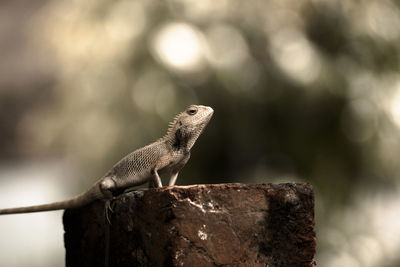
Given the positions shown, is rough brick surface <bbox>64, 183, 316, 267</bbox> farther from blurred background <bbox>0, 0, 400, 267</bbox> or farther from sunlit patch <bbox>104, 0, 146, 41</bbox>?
sunlit patch <bbox>104, 0, 146, 41</bbox>

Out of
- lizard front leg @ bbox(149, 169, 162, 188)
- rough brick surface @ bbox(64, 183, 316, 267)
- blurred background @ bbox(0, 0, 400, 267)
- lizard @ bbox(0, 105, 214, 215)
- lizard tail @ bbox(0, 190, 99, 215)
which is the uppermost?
blurred background @ bbox(0, 0, 400, 267)

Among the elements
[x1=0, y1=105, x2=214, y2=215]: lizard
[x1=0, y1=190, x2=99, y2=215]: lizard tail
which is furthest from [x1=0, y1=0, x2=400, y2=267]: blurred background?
[x1=0, y1=105, x2=214, y2=215]: lizard

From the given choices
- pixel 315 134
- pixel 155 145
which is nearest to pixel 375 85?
pixel 315 134

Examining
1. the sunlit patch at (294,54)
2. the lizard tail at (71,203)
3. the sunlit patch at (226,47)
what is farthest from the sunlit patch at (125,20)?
the lizard tail at (71,203)

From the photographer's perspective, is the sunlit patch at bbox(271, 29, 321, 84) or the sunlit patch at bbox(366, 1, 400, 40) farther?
the sunlit patch at bbox(366, 1, 400, 40)

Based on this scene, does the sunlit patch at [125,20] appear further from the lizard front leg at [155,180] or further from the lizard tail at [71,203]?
the lizard front leg at [155,180]

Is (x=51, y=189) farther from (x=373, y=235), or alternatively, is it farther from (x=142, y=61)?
(x=373, y=235)

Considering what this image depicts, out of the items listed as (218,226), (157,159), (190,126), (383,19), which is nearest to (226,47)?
(383,19)
